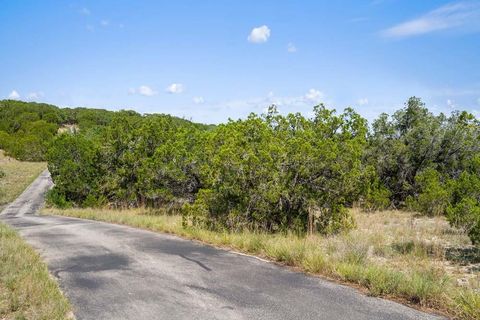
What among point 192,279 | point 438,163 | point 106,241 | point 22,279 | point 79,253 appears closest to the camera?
point 22,279

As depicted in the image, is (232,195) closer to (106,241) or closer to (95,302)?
(106,241)

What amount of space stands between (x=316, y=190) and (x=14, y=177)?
47.8 meters

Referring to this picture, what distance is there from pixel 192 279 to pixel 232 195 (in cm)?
693

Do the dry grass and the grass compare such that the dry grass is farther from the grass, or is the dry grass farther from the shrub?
the shrub

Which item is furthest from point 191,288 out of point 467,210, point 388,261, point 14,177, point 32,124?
point 32,124

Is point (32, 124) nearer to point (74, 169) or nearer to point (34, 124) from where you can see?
point (34, 124)

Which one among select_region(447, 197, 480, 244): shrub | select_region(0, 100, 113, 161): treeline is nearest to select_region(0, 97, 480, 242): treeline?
select_region(447, 197, 480, 244): shrub

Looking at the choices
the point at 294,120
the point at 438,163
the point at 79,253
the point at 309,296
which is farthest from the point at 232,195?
the point at 438,163

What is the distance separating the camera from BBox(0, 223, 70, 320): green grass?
5523 millimetres

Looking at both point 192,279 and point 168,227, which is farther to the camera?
point 168,227

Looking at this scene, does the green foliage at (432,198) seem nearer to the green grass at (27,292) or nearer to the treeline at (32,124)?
the green grass at (27,292)

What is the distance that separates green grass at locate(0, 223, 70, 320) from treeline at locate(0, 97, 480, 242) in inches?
262

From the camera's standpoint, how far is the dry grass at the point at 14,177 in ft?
133

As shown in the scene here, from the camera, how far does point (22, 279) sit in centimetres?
682
